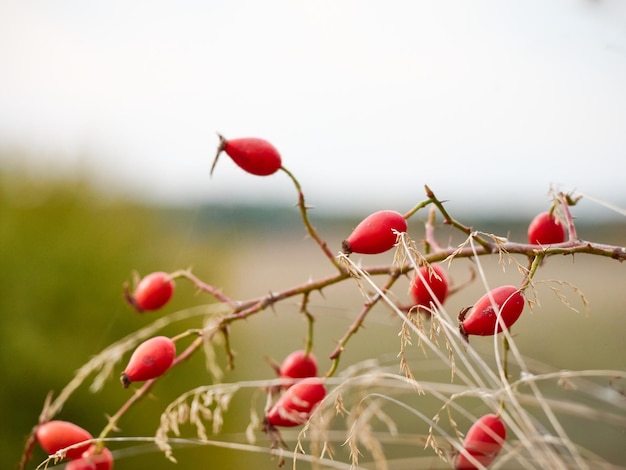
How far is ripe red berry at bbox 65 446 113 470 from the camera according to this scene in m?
0.66

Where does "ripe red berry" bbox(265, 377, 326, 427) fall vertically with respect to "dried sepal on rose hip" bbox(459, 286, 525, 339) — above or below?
below

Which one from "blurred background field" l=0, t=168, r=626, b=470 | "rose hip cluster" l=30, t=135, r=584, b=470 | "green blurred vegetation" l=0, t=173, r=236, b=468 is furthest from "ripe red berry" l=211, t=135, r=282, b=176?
"green blurred vegetation" l=0, t=173, r=236, b=468

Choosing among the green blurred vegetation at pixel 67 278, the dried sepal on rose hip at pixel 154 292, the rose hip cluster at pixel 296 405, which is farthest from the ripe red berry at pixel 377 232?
the green blurred vegetation at pixel 67 278

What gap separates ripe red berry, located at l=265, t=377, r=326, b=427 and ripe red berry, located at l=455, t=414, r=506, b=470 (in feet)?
0.48

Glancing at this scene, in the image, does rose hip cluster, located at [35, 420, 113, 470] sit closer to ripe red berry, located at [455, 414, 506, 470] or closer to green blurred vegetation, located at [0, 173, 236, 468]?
ripe red berry, located at [455, 414, 506, 470]

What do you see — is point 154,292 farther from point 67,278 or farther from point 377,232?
point 67,278

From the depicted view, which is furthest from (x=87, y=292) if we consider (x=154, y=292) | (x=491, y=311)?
(x=491, y=311)

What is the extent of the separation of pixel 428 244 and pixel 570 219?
0.49 ft

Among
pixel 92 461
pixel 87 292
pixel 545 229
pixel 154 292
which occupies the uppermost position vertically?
pixel 545 229

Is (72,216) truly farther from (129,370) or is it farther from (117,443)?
(129,370)

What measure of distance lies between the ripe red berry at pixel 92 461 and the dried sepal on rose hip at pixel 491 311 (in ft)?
1.25

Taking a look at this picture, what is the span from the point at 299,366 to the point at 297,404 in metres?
0.13

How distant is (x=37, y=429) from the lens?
2.35 ft

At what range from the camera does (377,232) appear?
0.62 metres
